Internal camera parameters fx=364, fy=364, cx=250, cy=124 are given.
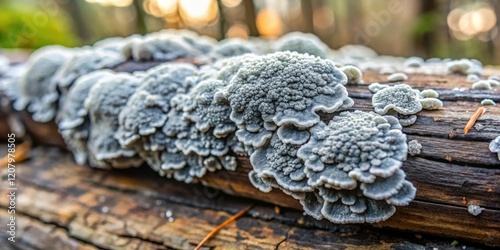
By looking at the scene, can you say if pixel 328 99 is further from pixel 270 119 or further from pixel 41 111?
pixel 41 111

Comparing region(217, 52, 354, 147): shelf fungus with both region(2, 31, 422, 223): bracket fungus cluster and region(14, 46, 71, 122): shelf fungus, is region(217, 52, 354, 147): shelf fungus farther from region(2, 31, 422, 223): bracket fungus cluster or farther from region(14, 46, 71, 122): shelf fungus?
region(14, 46, 71, 122): shelf fungus

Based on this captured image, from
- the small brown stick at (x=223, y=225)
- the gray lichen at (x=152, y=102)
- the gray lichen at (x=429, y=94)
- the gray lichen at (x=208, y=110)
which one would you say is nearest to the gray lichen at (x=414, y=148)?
the gray lichen at (x=429, y=94)

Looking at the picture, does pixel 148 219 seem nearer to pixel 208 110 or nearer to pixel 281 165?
pixel 208 110

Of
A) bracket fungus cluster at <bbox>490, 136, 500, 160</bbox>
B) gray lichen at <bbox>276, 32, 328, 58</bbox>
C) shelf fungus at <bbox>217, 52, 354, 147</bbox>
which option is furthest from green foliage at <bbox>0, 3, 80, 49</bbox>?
bracket fungus cluster at <bbox>490, 136, 500, 160</bbox>

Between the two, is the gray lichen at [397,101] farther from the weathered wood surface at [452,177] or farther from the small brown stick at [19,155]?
the small brown stick at [19,155]

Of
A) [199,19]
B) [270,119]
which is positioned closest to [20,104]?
[270,119]

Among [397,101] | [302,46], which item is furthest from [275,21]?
[397,101]
